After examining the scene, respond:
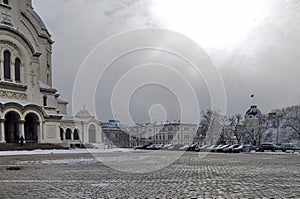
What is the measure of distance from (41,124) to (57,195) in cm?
4187

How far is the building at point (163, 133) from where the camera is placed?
100625 millimetres

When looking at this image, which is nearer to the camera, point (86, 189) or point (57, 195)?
point (57, 195)

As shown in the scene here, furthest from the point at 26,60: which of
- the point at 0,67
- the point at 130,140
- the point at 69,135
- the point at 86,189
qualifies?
the point at 130,140

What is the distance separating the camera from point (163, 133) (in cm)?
11575

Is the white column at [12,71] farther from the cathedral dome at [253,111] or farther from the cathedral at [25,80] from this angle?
the cathedral dome at [253,111]

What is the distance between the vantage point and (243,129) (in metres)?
76.3

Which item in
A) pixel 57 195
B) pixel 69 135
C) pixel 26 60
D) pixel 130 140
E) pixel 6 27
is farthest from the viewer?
pixel 130 140

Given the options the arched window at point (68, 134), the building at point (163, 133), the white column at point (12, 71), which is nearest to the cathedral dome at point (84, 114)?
the arched window at point (68, 134)

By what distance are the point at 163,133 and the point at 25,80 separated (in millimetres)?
71337

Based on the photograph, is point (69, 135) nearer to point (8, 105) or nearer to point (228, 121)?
point (8, 105)

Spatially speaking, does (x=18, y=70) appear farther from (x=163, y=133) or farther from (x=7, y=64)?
(x=163, y=133)

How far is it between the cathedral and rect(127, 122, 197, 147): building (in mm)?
43499

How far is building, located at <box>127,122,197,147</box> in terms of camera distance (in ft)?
330

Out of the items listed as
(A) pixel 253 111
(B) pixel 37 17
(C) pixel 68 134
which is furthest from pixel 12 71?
(A) pixel 253 111
